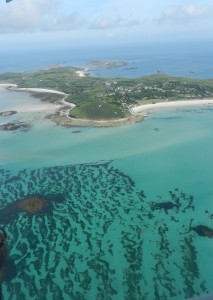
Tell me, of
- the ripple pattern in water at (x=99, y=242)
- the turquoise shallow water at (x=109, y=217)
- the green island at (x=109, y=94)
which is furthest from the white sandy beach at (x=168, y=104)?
the ripple pattern in water at (x=99, y=242)

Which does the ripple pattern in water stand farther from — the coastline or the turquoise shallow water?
the coastline

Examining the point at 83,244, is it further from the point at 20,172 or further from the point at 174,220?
the point at 20,172

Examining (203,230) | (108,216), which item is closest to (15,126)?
(108,216)

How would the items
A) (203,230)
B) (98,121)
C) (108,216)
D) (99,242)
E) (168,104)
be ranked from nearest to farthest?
(99,242)
(203,230)
(108,216)
(98,121)
(168,104)

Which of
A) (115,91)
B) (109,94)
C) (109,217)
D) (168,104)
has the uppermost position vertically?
(109,94)

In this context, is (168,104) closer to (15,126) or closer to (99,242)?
(15,126)

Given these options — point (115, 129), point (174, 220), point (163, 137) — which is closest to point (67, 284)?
point (174, 220)

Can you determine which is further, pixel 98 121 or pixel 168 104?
pixel 168 104
